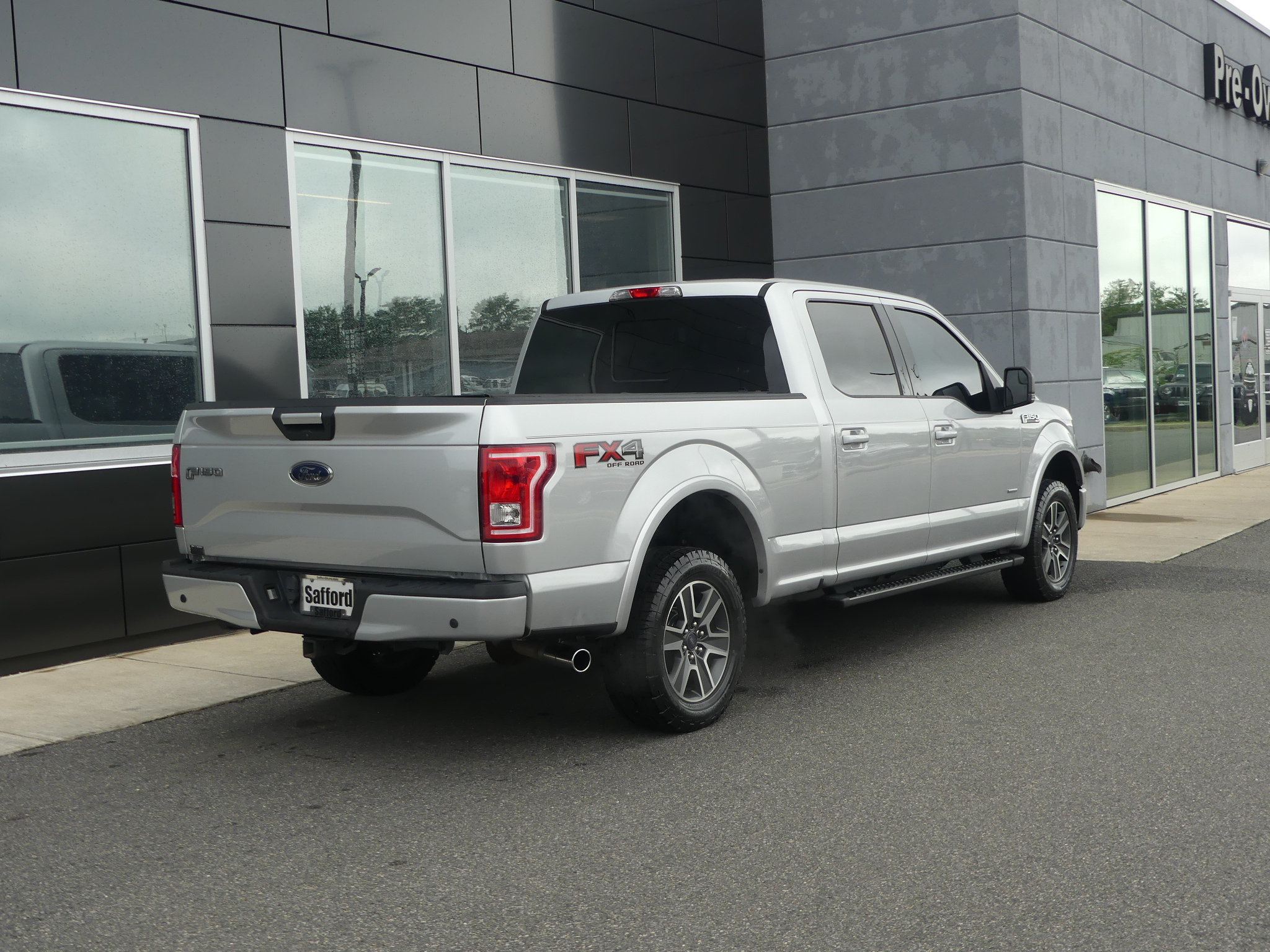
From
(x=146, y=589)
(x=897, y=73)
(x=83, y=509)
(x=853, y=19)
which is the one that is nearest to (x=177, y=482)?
(x=83, y=509)

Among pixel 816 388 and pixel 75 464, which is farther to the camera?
pixel 75 464

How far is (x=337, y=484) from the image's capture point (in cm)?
494

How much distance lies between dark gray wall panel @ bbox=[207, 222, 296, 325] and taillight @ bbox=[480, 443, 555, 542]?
4.44 metres

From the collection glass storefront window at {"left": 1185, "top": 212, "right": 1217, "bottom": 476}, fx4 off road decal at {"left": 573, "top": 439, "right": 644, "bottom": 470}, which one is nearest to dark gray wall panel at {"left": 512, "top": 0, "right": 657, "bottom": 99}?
fx4 off road decal at {"left": 573, "top": 439, "right": 644, "bottom": 470}

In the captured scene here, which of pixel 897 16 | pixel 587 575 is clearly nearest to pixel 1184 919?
pixel 587 575

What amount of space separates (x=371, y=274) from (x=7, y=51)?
291cm

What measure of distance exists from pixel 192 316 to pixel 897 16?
8.17m

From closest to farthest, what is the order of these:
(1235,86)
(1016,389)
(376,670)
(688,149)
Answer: (376,670) → (1016,389) → (688,149) → (1235,86)

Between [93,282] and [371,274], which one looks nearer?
[93,282]

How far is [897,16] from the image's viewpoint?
12914 millimetres

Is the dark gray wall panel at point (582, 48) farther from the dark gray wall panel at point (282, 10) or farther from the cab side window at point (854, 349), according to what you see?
the cab side window at point (854, 349)

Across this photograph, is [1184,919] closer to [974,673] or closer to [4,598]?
[974,673]

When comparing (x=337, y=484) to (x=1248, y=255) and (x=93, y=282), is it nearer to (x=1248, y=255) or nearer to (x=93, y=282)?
(x=93, y=282)

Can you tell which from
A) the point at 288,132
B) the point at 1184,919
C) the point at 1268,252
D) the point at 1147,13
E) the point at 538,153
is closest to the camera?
the point at 1184,919
